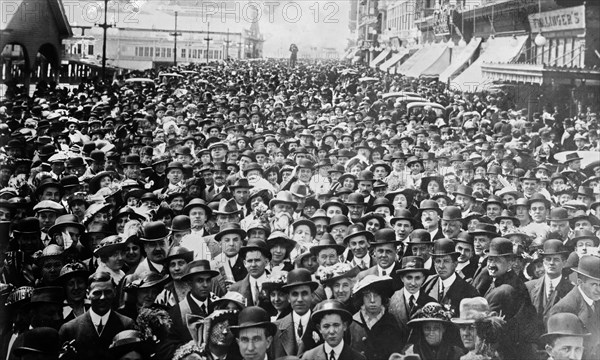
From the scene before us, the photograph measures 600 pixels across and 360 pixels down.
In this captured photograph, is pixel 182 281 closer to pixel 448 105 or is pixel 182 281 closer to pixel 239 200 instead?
pixel 239 200

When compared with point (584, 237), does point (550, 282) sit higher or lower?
lower

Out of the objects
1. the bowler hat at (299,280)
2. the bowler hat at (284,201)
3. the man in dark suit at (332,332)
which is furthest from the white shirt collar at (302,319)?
the bowler hat at (284,201)

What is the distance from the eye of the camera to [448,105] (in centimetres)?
2866

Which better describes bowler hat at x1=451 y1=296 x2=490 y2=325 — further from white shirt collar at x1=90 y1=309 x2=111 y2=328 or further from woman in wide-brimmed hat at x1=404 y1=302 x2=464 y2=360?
white shirt collar at x1=90 y1=309 x2=111 y2=328

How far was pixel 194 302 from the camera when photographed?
7.50 metres

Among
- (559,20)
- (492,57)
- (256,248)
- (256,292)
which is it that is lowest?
(256,292)


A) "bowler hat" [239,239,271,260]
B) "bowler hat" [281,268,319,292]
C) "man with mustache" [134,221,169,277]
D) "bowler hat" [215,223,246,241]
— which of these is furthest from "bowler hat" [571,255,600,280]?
"man with mustache" [134,221,169,277]

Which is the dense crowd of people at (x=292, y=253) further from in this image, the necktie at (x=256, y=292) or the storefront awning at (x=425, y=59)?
the storefront awning at (x=425, y=59)

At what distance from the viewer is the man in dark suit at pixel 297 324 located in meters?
6.88

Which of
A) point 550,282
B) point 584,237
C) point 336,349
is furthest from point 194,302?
point 584,237

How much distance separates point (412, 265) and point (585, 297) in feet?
5.55

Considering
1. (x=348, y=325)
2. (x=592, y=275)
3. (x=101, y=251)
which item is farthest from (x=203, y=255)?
(x=592, y=275)

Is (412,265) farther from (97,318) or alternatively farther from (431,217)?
(97,318)

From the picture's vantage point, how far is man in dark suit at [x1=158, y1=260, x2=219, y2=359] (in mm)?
7082
